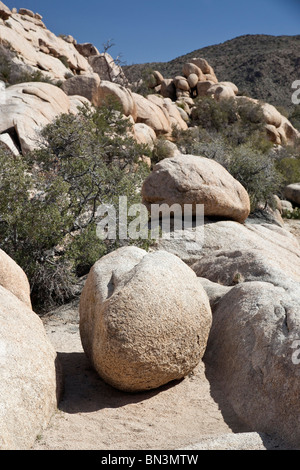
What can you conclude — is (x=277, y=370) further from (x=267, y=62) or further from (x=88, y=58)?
(x=267, y=62)

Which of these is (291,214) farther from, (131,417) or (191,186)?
(131,417)

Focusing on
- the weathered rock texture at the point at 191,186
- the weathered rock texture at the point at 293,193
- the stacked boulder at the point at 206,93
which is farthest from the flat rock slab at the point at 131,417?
the stacked boulder at the point at 206,93

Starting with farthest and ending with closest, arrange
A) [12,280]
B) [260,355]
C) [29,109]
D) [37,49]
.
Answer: [37,49], [29,109], [12,280], [260,355]

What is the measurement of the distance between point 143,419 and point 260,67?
2035 inches

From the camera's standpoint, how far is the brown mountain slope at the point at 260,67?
1868 inches

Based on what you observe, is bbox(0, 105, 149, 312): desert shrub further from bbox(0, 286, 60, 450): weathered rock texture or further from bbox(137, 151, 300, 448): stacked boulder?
bbox(0, 286, 60, 450): weathered rock texture

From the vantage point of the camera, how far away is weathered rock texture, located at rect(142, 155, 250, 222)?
8.62m

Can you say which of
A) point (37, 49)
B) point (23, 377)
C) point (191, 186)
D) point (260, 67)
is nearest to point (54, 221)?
point (191, 186)

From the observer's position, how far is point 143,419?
154 inches

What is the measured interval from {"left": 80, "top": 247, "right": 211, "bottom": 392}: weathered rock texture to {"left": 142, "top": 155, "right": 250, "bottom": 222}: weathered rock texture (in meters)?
4.06

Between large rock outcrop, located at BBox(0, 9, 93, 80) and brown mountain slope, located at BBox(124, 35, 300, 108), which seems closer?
large rock outcrop, located at BBox(0, 9, 93, 80)

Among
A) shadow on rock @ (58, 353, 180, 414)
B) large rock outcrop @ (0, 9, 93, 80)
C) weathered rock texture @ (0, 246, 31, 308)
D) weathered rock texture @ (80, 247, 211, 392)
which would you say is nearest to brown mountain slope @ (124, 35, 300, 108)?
large rock outcrop @ (0, 9, 93, 80)

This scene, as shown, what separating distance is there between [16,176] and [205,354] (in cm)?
436

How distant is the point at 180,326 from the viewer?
4.31 meters
